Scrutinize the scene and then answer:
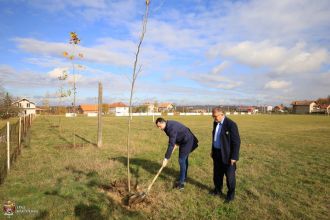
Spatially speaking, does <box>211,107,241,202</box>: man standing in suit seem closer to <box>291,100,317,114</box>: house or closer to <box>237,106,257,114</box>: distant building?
<box>291,100,317,114</box>: house

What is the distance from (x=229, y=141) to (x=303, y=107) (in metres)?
134

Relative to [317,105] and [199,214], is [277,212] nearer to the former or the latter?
[199,214]

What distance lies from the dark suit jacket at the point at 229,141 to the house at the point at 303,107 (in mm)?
129939

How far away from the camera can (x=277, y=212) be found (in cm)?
552

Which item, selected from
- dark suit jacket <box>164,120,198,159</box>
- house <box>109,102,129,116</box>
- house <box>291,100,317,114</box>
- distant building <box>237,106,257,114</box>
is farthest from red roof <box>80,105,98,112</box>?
dark suit jacket <box>164,120,198,159</box>

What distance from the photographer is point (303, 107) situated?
125 meters

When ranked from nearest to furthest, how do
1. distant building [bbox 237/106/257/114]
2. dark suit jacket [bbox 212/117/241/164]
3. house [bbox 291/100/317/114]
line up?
dark suit jacket [bbox 212/117/241/164] → house [bbox 291/100/317/114] → distant building [bbox 237/106/257/114]

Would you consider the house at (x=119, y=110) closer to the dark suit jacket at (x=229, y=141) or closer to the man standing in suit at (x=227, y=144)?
the man standing in suit at (x=227, y=144)

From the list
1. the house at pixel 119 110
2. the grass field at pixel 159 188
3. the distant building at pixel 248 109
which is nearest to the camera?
the grass field at pixel 159 188

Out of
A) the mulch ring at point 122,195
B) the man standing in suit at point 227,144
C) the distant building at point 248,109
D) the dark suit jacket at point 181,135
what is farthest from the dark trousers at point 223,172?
the distant building at point 248,109

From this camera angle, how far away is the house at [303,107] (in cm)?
12311

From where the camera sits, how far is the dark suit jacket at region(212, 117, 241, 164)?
227 inches

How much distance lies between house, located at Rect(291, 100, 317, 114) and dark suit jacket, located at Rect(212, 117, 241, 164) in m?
130

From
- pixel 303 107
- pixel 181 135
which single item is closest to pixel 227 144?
pixel 181 135
